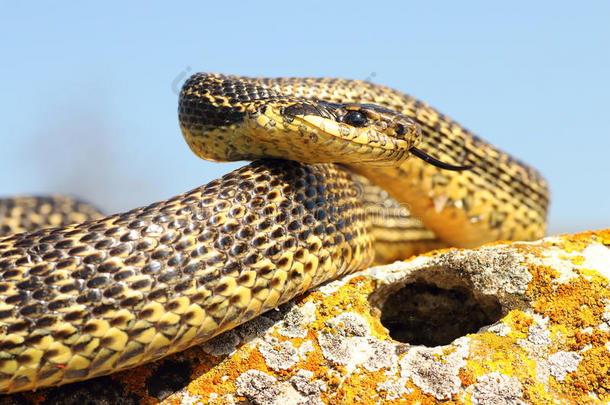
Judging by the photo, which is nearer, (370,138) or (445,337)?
(445,337)

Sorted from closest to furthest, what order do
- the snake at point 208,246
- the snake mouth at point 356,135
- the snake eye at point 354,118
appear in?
the snake at point 208,246 → the snake mouth at point 356,135 → the snake eye at point 354,118

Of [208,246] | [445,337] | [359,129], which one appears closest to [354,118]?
[359,129]

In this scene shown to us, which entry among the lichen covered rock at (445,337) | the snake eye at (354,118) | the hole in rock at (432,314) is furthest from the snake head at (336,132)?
the hole in rock at (432,314)

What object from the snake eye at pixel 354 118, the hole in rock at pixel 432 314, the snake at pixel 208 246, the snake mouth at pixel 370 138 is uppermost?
the snake eye at pixel 354 118

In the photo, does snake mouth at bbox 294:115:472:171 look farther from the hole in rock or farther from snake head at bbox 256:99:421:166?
the hole in rock

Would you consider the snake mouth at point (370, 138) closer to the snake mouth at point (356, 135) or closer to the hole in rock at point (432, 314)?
the snake mouth at point (356, 135)

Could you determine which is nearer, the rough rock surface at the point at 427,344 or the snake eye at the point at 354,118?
the rough rock surface at the point at 427,344

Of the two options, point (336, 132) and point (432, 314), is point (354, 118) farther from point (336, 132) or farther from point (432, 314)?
point (432, 314)
